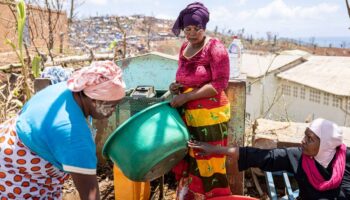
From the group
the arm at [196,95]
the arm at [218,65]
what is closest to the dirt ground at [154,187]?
the arm at [196,95]

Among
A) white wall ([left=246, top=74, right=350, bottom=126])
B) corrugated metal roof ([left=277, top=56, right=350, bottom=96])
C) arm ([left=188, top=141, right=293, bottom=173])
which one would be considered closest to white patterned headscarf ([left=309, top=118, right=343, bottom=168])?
arm ([left=188, top=141, right=293, bottom=173])

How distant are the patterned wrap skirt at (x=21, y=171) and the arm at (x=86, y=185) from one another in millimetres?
243

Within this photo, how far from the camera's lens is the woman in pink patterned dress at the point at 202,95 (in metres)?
2.47

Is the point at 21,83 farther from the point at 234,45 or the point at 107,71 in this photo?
the point at 107,71

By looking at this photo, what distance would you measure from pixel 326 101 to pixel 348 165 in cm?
1739

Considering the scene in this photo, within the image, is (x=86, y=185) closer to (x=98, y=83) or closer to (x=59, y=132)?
(x=59, y=132)

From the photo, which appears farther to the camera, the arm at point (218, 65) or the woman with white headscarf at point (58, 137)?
the arm at point (218, 65)

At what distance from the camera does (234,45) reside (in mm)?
3254

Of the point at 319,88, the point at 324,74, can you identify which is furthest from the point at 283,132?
the point at 324,74

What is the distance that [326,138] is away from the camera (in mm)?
2180

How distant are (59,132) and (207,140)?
→ 132 cm

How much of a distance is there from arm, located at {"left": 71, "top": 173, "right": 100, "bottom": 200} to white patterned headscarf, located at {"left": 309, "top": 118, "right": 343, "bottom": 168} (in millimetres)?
1354

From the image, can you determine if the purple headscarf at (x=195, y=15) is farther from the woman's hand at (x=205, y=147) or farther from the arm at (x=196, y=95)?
the woman's hand at (x=205, y=147)

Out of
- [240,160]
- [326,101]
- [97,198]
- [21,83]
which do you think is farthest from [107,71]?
[326,101]
